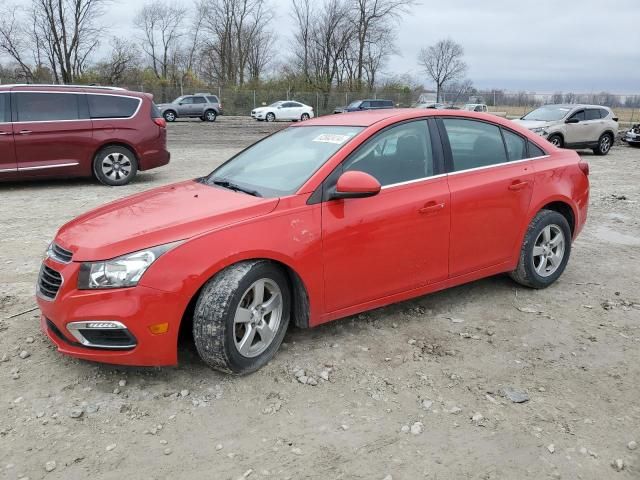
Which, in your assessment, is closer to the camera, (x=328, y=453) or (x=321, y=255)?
(x=328, y=453)

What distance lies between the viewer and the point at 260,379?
3.33 metres

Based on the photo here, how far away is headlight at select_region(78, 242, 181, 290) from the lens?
297 cm

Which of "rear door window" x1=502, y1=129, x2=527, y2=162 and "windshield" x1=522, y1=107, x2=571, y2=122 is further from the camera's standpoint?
"windshield" x1=522, y1=107, x2=571, y2=122

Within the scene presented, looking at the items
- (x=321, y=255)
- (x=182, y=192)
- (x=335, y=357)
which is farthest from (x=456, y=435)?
(x=182, y=192)

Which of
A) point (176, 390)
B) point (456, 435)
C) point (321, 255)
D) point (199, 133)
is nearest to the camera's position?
point (456, 435)

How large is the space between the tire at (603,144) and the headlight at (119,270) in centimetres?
1763

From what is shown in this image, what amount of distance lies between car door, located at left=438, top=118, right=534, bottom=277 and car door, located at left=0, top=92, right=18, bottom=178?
295 inches

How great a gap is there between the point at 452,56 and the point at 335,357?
229 feet

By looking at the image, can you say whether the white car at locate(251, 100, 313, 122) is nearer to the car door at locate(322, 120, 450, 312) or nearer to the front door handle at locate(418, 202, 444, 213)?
the car door at locate(322, 120, 450, 312)

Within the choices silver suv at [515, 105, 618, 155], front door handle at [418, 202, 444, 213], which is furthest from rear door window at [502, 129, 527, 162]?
silver suv at [515, 105, 618, 155]

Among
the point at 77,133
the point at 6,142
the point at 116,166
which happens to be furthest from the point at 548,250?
the point at 6,142

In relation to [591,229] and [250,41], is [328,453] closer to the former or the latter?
[591,229]

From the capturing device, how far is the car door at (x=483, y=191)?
163 inches

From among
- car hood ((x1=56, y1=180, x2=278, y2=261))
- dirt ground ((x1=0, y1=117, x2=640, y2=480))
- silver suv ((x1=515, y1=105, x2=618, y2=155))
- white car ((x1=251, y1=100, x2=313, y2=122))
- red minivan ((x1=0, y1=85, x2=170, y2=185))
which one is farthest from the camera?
white car ((x1=251, y1=100, x2=313, y2=122))
